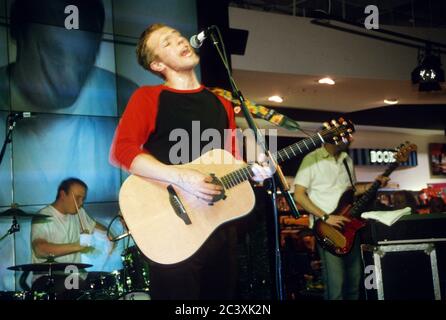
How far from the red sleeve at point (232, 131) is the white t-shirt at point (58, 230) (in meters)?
1.59

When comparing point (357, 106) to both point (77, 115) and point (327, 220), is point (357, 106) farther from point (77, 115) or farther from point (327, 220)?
point (77, 115)

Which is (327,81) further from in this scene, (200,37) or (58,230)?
(200,37)

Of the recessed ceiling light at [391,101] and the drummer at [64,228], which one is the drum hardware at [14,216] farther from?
the recessed ceiling light at [391,101]

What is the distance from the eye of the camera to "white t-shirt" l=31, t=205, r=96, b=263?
11.7 feet

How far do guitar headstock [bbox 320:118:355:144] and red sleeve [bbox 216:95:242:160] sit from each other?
42cm

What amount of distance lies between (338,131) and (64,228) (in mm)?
2060

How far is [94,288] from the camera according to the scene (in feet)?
10.7

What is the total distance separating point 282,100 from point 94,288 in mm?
5848

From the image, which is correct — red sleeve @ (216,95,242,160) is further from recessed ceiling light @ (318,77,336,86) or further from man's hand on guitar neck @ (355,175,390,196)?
recessed ceiling light @ (318,77,336,86)

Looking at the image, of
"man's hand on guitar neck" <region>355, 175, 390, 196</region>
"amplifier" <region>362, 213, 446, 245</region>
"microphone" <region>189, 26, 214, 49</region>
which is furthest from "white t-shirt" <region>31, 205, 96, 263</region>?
"man's hand on guitar neck" <region>355, 175, 390, 196</region>

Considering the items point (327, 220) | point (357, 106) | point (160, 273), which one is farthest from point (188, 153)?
point (357, 106)

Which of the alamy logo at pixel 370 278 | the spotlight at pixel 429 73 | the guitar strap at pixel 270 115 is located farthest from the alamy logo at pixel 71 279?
the spotlight at pixel 429 73

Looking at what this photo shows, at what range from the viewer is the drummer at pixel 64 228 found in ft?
11.7

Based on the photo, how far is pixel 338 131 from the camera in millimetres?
2533
